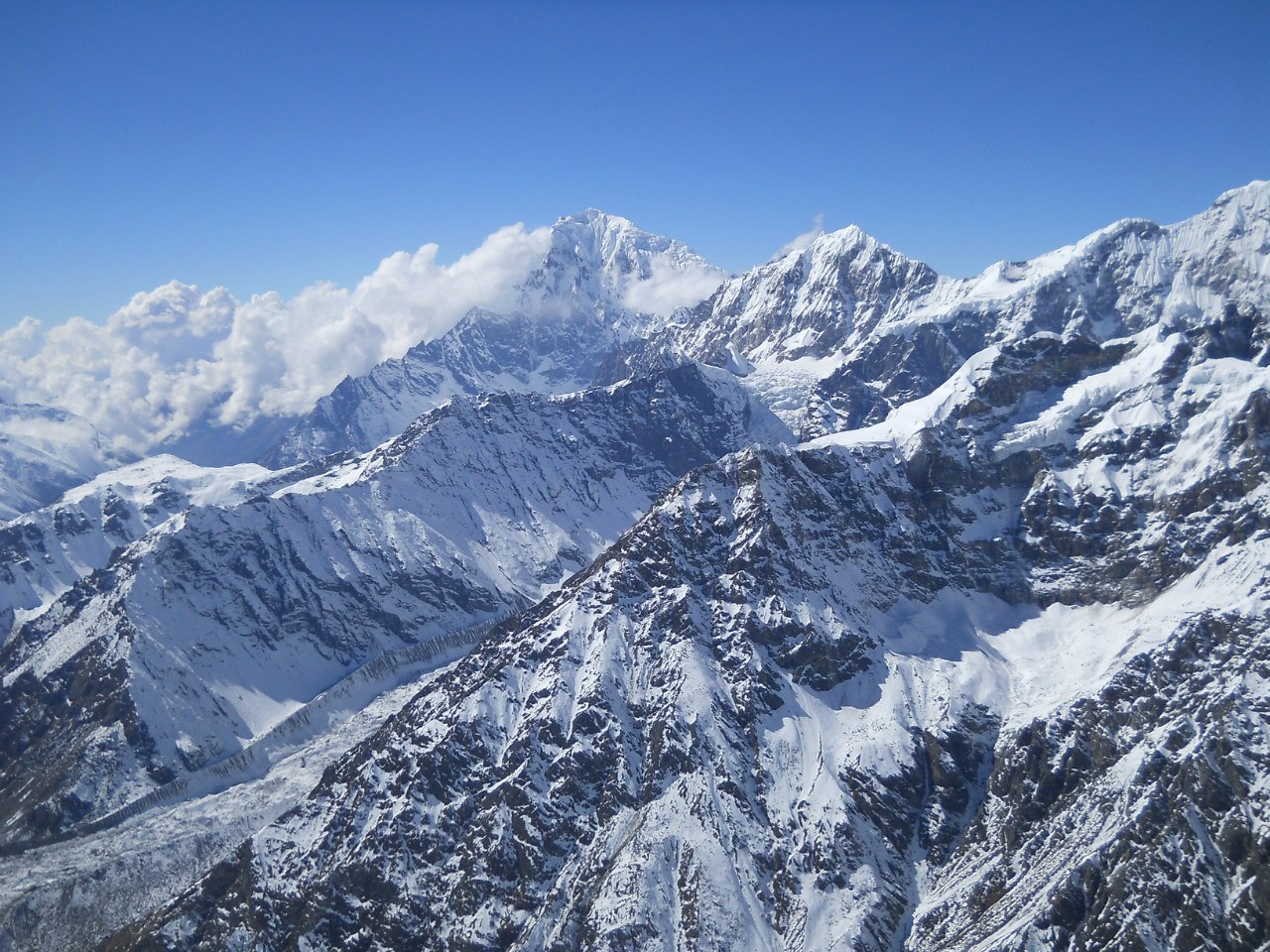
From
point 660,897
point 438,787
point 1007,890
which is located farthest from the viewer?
point 438,787

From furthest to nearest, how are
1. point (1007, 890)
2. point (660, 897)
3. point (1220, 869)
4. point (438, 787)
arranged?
point (438, 787) → point (660, 897) → point (1007, 890) → point (1220, 869)

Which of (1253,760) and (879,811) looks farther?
(879,811)

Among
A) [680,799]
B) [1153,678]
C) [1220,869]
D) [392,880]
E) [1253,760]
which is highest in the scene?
[392,880]

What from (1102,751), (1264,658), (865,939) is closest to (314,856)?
(865,939)

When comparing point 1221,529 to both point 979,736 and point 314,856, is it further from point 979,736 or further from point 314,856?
point 314,856

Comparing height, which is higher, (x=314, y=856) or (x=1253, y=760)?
(x=314, y=856)

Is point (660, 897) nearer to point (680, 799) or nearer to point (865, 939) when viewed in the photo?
point (680, 799)

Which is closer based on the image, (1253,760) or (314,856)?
(1253,760)

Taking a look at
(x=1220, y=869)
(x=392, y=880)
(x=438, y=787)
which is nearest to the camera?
(x=1220, y=869)

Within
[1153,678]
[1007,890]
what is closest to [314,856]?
[1007,890]
